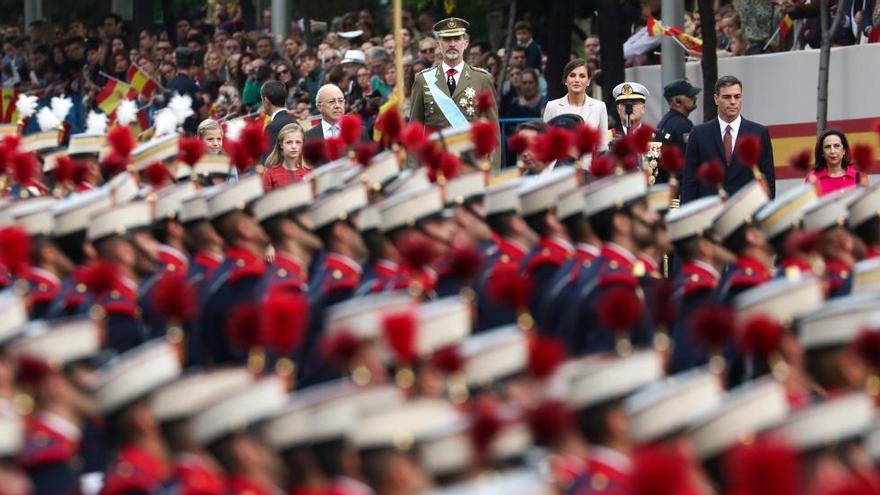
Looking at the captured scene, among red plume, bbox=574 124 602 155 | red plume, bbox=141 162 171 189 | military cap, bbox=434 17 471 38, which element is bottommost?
red plume, bbox=141 162 171 189

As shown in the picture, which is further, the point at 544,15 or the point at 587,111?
the point at 544,15

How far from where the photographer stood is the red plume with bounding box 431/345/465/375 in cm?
659

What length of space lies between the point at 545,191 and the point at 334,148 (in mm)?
2114

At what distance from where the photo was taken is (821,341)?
288 inches

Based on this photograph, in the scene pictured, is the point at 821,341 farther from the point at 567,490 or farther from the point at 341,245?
the point at 341,245

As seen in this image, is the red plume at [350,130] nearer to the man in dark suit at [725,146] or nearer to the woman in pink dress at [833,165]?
the man in dark suit at [725,146]

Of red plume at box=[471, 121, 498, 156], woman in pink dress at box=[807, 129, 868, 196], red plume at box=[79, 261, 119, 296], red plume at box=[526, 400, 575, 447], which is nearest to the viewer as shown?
red plume at box=[526, 400, 575, 447]

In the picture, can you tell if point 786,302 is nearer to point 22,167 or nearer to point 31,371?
point 31,371

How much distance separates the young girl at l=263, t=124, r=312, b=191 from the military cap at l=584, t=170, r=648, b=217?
3000mm

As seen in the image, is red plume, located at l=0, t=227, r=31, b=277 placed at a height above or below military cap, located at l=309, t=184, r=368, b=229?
above

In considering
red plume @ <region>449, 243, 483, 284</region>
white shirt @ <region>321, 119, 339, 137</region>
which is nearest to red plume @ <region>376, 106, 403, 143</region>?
white shirt @ <region>321, 119, 339, 137</region>

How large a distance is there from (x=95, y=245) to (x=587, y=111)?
4974mm

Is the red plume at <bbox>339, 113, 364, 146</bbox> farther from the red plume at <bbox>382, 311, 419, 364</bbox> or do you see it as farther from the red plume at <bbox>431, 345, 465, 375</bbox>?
the red plume at <bbox>382, 311, 419, 364</bbox>

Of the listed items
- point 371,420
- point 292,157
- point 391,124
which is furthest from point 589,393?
point 292,157
